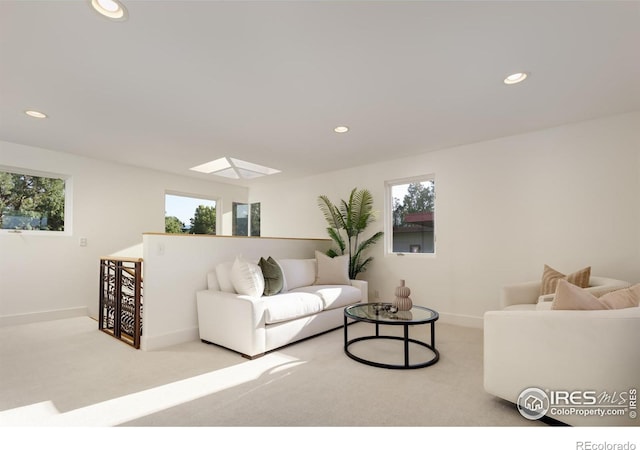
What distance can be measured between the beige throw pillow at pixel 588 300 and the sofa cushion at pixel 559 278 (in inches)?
36.1

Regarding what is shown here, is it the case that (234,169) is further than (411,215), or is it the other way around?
(234,169)

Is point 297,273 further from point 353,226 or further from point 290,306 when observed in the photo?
point 353,226

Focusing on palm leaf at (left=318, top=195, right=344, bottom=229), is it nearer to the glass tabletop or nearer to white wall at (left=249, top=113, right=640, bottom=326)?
white wall at (left=249, top=113, right=640, bottom=326)

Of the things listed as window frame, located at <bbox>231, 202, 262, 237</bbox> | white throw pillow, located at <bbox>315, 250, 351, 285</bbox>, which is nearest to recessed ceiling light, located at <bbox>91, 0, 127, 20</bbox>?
white throw pillow, located at <bbox>315, 250, 351, 285</bbox>

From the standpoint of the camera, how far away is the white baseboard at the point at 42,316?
12.4 feet

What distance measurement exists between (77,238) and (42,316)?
1.09m

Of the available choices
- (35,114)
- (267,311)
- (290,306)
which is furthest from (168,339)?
(35,114)

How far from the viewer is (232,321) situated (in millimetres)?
2906

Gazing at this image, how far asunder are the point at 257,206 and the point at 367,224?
2810mm

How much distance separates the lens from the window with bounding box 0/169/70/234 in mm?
3927

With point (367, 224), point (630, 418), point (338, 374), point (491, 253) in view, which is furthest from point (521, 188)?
point (338, 374)

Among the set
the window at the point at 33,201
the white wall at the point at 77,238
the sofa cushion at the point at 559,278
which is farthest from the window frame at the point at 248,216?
the sofa cushion at the point at 559,278

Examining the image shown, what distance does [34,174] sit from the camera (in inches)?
162
